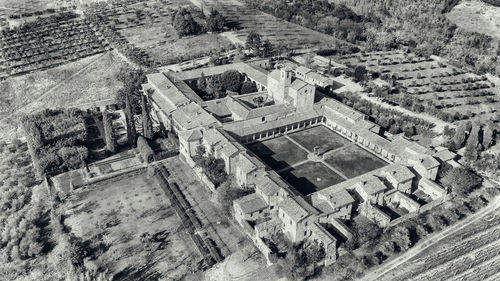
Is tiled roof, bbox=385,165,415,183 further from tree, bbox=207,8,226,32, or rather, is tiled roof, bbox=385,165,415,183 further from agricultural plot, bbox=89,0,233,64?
tree, bbox=207,8,226,32

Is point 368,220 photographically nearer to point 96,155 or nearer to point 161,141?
point 161,141

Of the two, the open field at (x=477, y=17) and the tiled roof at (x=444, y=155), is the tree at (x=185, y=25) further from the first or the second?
the tiled roof at (x=444, y=155)

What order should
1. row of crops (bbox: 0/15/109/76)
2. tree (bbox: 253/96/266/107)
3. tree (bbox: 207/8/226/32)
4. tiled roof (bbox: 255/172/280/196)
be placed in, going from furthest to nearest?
tree (bbox: 207/8/226/32), row of crops (bbox: 0/15/109/76), tree (bbox: 253/96/266/107), tiled roof (bbox: 255/172/280/196)

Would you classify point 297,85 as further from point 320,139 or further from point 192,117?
point 192,117

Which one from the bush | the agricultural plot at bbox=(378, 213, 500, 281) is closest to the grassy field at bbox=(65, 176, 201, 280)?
the bush

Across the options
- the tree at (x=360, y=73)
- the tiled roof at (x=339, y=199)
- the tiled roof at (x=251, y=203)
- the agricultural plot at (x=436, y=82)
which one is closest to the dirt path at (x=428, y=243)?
the tiled roof at (x=339, y=199)

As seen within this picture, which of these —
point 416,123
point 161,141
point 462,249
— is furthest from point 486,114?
point 161,141
